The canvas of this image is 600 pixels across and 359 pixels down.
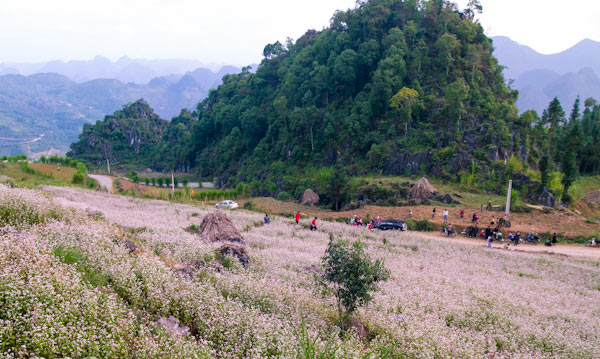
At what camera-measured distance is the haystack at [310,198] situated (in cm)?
4688

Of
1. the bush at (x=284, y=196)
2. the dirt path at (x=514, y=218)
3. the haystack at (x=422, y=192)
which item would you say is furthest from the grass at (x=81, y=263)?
the bush at (x=284, y=196)

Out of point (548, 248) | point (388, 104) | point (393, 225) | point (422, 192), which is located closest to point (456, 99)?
point (388, 104)

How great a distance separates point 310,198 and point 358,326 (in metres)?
38.5

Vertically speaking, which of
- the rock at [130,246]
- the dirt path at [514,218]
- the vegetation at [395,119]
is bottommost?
the dirt path at [514,218]

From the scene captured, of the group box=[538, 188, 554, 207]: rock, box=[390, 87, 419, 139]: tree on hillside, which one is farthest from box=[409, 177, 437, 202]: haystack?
box=[390, 87, 419, 139]: tree on hillside

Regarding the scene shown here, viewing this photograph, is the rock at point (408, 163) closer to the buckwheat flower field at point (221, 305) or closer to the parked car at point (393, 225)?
the parked car at point (393, 225)

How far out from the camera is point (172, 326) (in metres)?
6.60

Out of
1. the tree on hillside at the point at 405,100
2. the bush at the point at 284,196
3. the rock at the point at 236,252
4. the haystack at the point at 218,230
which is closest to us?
the rock at the point at 236,252

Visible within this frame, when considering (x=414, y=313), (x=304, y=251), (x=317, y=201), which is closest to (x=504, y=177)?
(x=317, y=201)

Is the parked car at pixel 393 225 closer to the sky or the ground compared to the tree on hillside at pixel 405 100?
closer to the ground

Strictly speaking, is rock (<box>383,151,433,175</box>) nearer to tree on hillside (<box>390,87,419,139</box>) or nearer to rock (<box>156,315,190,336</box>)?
tree on hillside (<box>390,87,419,139</box>)

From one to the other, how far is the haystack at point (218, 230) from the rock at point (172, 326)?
9.75 m

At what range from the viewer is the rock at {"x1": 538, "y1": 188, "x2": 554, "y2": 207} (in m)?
37.7

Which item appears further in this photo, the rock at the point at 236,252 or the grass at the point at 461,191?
the grass at the point at 461,191
